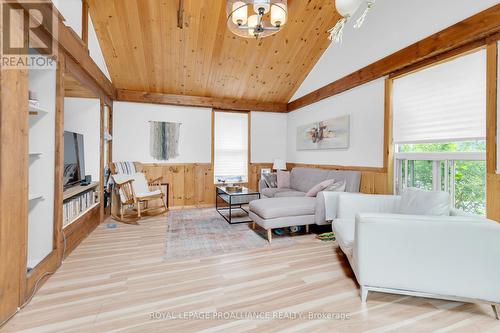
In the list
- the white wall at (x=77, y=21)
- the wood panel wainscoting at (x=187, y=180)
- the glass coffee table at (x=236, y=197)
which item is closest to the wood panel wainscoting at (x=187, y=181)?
the wood panel wainscoting at (x=187, y=180)

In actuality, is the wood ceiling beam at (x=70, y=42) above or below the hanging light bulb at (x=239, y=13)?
below

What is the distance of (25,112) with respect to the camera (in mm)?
1657

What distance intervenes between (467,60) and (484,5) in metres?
0.47

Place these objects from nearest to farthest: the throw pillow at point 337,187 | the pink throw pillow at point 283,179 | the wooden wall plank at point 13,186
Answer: the wooden wall plank at point 13,186
the throw pillow at point 337,187
the pink throw pillow at point 283,179

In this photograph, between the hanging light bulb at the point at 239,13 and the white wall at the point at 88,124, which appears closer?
the hanging light bulb at the point at 239,13

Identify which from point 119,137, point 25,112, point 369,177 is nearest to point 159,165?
point 119,137

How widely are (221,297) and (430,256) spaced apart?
154 centimetres

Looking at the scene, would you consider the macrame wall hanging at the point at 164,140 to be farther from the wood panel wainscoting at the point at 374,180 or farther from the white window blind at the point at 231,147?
the wood panel wainscoting at the point at 374,180

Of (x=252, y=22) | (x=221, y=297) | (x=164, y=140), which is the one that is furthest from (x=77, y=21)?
(x=221, y=297)

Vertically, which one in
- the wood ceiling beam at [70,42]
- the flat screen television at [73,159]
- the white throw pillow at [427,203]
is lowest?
the white throw pillow at [427,203]

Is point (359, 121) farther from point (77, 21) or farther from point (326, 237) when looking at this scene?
point (77, 21)

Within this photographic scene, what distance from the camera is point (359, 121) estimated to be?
373cm

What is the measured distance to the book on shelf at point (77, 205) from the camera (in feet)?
8.54

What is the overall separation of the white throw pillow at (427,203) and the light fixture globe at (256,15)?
2222mm
